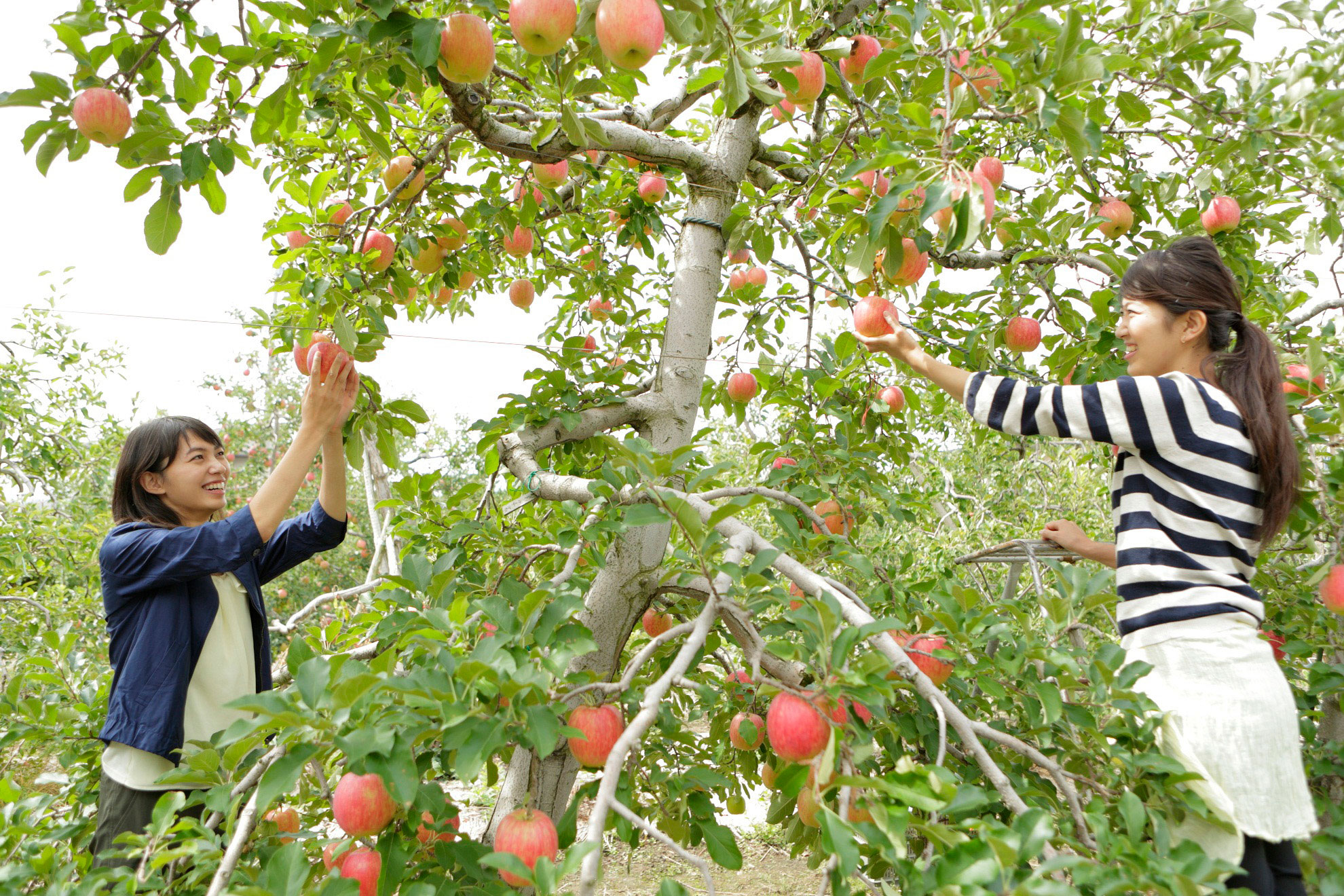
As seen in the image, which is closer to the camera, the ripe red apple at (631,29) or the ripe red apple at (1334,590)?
the ripe red apple at (631,29)

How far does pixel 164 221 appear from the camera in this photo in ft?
4.44

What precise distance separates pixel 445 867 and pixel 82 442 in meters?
5.93

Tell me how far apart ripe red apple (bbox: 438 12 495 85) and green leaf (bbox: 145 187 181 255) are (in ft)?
1.60

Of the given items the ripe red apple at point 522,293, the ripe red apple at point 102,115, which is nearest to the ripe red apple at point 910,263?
the ripe red apple at point 102,115

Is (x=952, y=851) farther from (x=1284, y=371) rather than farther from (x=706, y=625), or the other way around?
(x=1284, y=371)

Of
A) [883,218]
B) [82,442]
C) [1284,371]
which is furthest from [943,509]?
[82,442]

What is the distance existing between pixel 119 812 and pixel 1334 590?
2440mm

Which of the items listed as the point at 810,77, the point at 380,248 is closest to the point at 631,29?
the point at 810,77

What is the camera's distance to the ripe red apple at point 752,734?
1402 mm

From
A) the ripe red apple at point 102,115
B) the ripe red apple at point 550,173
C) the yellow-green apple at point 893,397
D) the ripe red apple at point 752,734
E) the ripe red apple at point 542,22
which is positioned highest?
the ripe red apple at point 550,173

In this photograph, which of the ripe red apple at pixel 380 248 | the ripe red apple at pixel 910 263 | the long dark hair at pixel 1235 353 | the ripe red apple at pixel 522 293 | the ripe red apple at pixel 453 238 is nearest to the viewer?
the long dark hair at pixel 1235 353

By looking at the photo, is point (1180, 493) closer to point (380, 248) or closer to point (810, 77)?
point (810, 77)

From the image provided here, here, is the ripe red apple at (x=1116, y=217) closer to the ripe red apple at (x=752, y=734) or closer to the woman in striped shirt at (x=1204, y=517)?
the woman in striped shirt at (x=1204, y=517)

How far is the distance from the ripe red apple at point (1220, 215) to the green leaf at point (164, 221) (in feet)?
7.53
